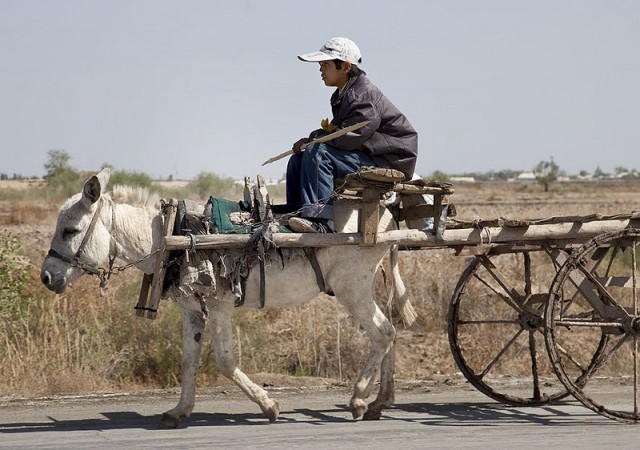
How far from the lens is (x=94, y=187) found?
9.39 metres

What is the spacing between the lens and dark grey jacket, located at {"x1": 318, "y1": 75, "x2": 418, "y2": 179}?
9758 millimetres

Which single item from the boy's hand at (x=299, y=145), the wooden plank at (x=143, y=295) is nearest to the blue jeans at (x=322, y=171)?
the boy's hand at (x=299, y=145)

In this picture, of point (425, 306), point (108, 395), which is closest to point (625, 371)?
point (425, 306)

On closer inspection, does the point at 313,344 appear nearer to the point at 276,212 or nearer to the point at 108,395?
the point at 108,395

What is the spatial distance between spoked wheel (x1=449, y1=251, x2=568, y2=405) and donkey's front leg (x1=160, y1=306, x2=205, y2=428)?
2.74 m

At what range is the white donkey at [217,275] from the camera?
9.55 meters

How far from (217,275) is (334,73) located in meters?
2.22

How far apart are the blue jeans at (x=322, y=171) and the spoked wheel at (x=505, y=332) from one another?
189 cm

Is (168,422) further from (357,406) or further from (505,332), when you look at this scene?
(505,332)

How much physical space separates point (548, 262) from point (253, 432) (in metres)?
11.6

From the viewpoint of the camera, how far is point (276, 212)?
10227 mm

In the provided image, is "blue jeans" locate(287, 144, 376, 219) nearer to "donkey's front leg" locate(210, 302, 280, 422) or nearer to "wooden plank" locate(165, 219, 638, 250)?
"wooden plank" locate(165, 219, 638, 250)

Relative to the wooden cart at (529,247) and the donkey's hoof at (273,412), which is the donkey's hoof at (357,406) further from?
the wooden cart at (529,247)

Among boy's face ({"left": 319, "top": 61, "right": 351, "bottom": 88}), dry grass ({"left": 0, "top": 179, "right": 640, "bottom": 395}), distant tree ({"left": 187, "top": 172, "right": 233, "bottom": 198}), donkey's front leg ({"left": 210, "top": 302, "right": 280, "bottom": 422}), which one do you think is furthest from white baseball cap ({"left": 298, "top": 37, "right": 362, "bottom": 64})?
distant tree ({"left": 187, "top": 172, "right": 233, "bottom": 198})
